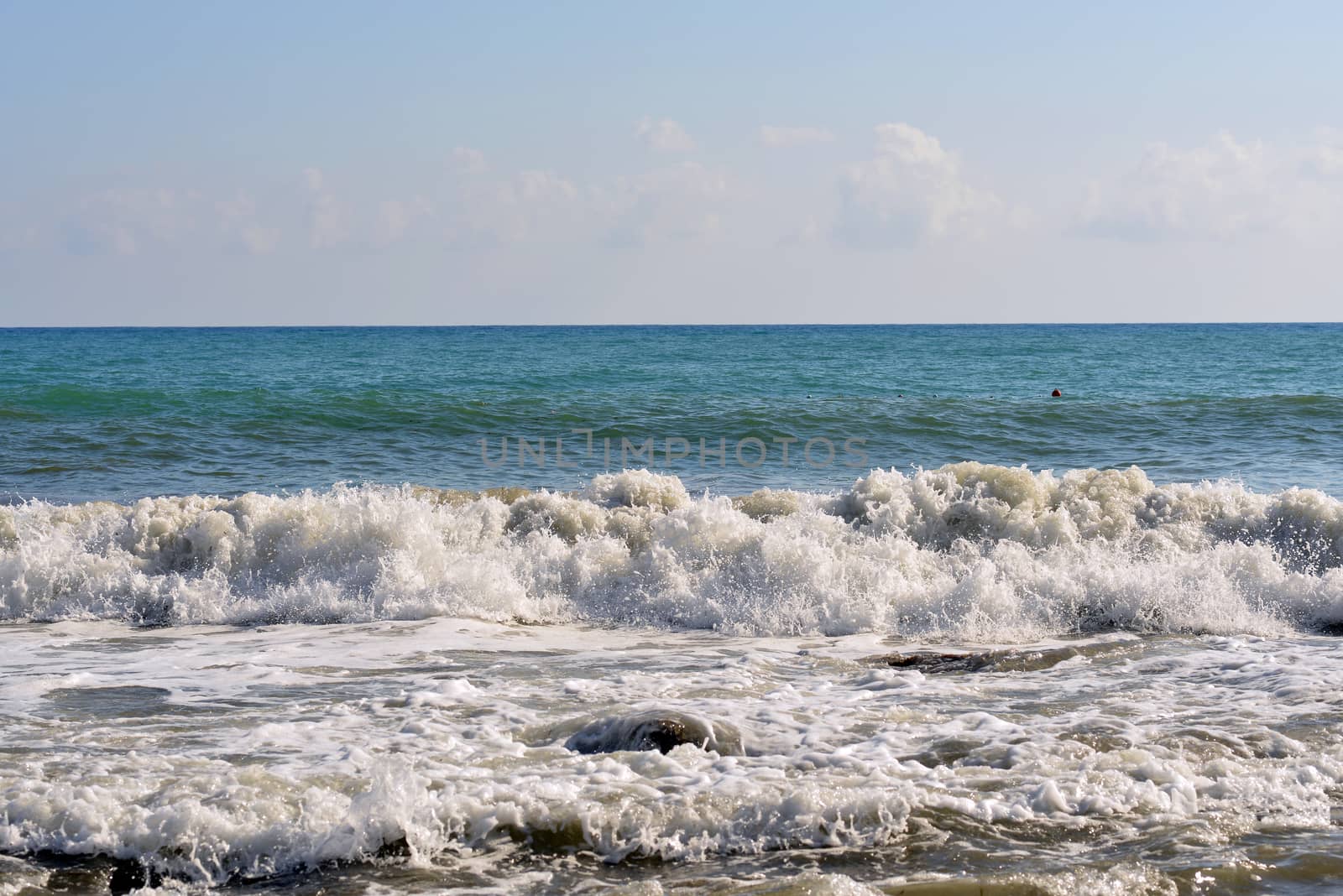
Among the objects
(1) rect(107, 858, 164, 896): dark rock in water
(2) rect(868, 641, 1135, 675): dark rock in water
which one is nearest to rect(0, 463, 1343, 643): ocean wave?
(2) rect(868, 641, 1135, 675): dark rock in water

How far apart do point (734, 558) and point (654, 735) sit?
5.04 m

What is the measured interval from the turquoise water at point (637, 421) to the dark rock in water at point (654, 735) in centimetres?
944

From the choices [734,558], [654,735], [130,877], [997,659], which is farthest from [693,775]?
[734,558]

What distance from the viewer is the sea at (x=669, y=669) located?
195 inches

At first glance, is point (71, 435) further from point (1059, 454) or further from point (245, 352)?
point (245, 352)

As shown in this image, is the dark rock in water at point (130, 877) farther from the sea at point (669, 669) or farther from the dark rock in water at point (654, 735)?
the dark rock in water at point (654, 735)

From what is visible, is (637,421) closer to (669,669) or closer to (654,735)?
(669,669)

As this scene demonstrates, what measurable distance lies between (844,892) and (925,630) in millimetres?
5178

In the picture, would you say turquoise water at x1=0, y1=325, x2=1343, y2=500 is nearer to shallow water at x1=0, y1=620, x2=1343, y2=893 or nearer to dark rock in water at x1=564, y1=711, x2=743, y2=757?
shallow water at x1=0, y1=620, x2=1343, y2=893

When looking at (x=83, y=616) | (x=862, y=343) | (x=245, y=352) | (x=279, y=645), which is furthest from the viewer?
(x=862, y=343)

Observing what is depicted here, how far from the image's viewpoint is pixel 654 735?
603cm

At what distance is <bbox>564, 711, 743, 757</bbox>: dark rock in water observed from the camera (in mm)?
6016

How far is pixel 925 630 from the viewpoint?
9.49 metres

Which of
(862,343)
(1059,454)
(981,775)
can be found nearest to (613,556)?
(981,775)
